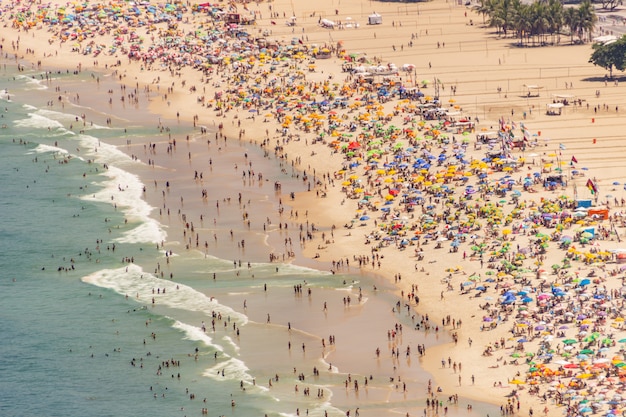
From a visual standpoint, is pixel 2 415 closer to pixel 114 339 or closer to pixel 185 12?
pixel 114 339

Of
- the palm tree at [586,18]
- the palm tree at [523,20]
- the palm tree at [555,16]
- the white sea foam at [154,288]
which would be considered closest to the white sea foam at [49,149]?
the white sea foam at [154,288]

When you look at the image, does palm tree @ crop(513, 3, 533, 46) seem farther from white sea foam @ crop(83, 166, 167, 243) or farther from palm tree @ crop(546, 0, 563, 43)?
white sea foam @ crop(83, 166, 167, 243)

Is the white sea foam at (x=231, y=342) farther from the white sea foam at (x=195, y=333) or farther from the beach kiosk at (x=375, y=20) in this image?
the beach kiosk at (x=375, y=20)

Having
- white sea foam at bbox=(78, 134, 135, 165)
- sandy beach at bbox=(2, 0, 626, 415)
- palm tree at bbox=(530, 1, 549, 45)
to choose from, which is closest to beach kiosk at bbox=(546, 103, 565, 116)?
sandy beach at bbox=(2, 0, 626, 415)

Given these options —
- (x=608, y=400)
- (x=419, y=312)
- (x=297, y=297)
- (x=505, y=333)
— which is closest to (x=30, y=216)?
(x=297, y=297)

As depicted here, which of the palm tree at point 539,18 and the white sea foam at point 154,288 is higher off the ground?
the palm tree at point 539,18

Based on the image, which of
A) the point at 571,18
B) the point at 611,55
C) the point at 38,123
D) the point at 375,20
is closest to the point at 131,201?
the point at 38,123

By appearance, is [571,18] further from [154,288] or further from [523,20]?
[154,288]

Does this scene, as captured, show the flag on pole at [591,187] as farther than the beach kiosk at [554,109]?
No
